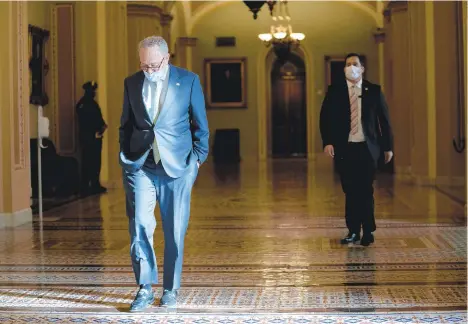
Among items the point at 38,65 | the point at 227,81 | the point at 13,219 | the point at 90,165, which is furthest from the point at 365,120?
the point at 227,81

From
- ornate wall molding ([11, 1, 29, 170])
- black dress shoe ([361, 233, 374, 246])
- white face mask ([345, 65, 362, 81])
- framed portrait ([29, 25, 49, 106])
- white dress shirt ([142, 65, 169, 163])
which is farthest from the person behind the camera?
framed portrait ([29, 25, 49, 106])

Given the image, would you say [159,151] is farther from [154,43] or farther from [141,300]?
[141,300]

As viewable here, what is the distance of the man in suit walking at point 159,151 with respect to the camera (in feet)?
15.5

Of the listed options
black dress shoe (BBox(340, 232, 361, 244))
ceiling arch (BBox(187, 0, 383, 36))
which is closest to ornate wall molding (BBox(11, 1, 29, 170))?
black dress shoe (BBox(340, 232, 361, 244))

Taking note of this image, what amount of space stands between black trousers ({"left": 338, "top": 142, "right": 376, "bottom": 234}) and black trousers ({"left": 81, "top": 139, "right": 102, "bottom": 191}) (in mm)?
7727

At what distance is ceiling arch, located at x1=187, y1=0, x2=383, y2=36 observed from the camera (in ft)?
88.3

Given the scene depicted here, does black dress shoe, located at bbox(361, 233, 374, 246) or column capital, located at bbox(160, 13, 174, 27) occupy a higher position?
column capital, located at bbox(160, 13, 174, 27)

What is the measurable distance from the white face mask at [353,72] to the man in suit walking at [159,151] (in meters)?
2.54

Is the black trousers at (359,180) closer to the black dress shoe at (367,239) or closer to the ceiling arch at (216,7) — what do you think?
the black dress shoe at (367,239)

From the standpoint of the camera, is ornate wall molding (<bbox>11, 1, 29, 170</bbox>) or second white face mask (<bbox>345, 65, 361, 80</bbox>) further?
ornate wall molding (<bbox>11, 1, 29, 170</bbox>)

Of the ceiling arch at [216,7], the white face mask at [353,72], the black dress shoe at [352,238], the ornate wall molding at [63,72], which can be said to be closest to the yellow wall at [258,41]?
the ceiling arch at [216,7]

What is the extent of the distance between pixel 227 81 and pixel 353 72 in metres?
20.9

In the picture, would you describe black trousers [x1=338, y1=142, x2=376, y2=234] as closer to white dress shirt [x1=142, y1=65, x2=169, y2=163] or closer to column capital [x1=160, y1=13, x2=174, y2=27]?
white dress shirt [x1=142, y1=65, x2=169, y2=163]

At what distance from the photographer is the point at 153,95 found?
477 cm
